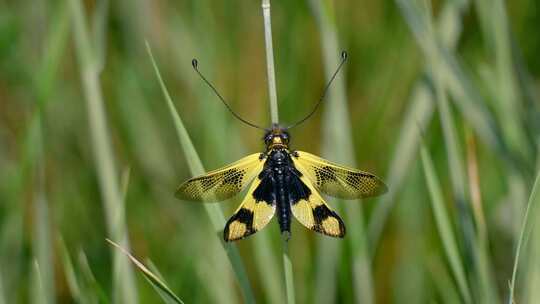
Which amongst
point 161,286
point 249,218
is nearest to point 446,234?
point 249,218

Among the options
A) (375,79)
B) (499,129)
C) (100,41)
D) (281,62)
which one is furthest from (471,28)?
(100,41)

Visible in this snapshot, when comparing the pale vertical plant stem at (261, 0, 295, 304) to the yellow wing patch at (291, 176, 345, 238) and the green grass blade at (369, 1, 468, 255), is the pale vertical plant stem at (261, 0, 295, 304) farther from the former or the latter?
the green grass blade at (369, 1, 468, 255)

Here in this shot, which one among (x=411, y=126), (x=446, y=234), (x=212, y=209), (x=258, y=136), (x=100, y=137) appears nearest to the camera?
(x=212, y=209)

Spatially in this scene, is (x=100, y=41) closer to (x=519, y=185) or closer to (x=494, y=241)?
(x=519, y=185)

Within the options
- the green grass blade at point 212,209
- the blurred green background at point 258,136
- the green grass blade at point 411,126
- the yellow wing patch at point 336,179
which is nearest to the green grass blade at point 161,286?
the green grass blade at point 212,209

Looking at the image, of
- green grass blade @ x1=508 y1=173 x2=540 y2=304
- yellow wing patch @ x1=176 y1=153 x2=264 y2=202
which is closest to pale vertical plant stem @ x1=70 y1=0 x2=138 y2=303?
yellow wing patch @ x1=176 y1=153 x2=264 y2=202

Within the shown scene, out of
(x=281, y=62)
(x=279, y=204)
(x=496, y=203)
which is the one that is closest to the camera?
(x=279, y=204)

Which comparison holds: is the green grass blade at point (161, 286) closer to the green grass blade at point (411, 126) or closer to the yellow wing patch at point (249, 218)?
the yellow wing patch at point (249, 218)

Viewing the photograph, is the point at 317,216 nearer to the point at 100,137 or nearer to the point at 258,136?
the point at 100,137
